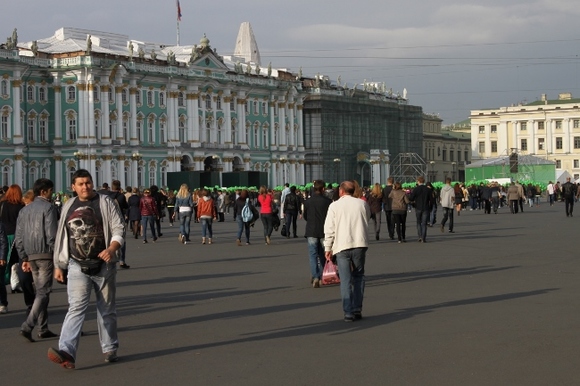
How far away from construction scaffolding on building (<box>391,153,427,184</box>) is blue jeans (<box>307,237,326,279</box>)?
301 ft

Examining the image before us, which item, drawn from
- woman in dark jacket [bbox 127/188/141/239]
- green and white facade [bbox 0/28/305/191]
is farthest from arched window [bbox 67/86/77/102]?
woman in dark jacket [bbox 127/188/141/239]

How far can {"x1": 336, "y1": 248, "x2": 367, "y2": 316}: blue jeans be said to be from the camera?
40.7ft

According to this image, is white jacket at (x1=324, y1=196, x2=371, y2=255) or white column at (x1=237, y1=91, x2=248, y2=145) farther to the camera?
white column at (x1=237, y1=91, x2=248, y2=145)

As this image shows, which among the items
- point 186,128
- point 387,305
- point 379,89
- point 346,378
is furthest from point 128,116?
point 346,378

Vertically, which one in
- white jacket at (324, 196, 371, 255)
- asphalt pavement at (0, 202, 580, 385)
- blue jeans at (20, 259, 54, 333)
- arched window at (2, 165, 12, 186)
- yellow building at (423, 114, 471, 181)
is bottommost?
asphalt pavement at (0, 202, 580, 385)

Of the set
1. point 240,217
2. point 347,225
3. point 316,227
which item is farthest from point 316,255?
point 240,217

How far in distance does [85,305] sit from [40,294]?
6.71 ft

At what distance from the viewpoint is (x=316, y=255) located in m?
17.0

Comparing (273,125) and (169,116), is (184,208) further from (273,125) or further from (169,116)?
(273,125)

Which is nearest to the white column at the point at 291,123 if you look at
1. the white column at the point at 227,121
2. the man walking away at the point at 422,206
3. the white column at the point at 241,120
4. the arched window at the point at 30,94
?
the white column at the point at 241,120

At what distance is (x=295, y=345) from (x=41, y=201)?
3454 mm

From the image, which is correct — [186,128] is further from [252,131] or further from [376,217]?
[376,217]

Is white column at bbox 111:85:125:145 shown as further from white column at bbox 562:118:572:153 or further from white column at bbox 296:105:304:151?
white column at bbox 562:118:572:153

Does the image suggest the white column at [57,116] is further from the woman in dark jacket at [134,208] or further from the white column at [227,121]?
the woman in dark jacket at [134,208]
